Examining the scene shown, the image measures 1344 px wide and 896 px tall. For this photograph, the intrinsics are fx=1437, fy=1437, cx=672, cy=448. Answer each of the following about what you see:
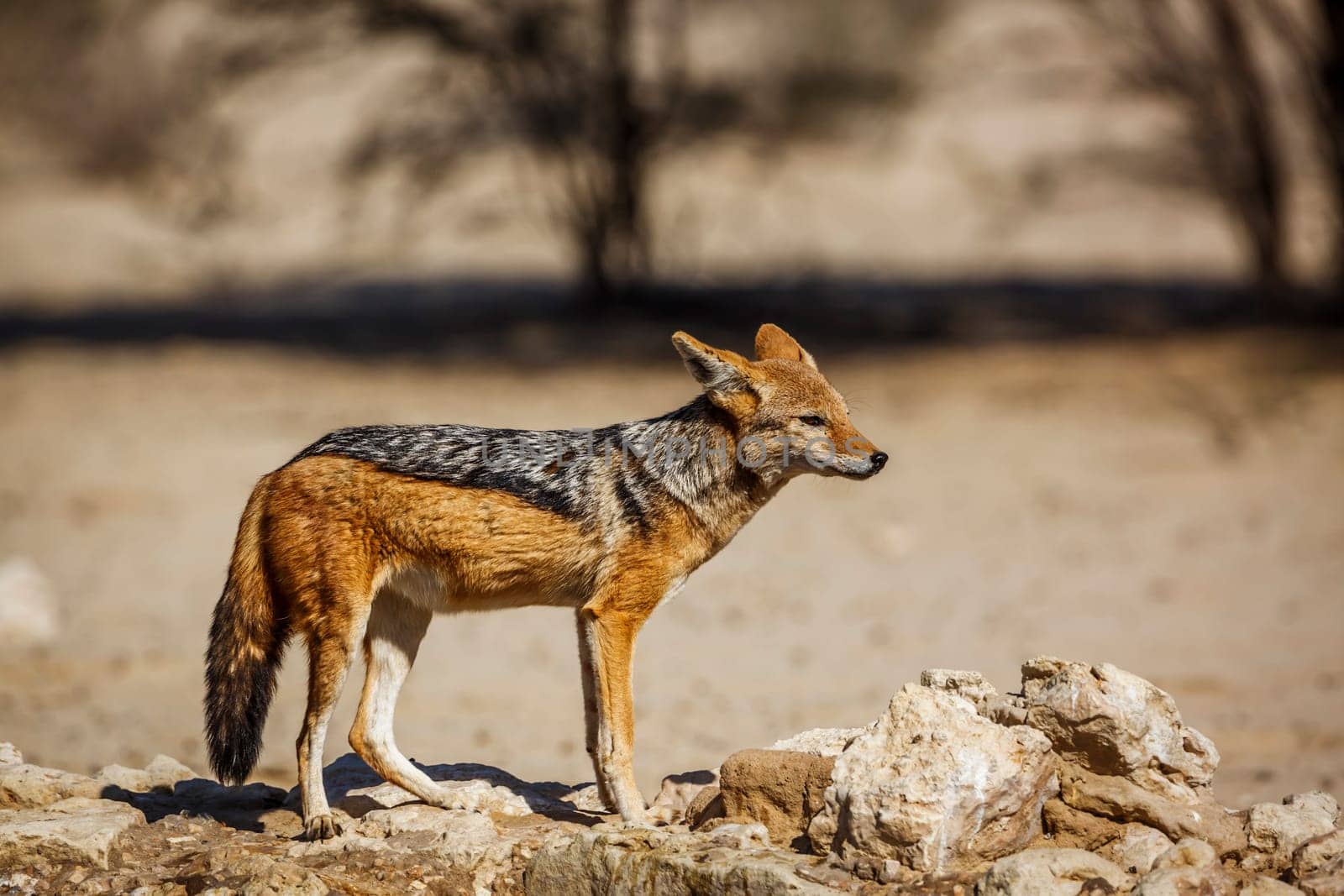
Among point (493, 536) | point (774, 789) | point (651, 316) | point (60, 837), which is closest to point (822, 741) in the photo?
point (774, 789)

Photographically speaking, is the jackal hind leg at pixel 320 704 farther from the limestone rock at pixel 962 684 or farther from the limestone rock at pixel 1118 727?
the limestone rock at pixel 1118 727

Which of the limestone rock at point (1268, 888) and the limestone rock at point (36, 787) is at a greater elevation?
the limestone rock at point (36, 787)

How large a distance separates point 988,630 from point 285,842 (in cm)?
752

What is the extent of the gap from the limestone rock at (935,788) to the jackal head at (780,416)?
1.11 metres

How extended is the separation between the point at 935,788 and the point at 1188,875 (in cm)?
94

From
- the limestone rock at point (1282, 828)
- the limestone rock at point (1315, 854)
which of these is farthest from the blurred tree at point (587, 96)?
A: the limestone rock at point (1315, 854)

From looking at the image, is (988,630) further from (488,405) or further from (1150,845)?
(488,405)

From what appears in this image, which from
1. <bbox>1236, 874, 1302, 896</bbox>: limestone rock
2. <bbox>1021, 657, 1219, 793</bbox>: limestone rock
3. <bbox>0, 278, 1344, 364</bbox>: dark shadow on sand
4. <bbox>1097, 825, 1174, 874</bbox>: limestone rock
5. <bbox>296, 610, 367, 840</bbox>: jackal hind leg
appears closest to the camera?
<bbox>1236, 874, 1302, 896</bbox>: limestone rock

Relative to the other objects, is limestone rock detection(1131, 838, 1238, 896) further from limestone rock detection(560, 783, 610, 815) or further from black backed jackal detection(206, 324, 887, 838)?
limestone rock detection(560, 783, 610, 815)

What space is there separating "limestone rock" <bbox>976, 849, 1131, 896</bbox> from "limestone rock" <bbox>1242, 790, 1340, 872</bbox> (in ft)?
2.46

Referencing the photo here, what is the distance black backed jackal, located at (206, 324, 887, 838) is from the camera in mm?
6234

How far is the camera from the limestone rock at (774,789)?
6.09m

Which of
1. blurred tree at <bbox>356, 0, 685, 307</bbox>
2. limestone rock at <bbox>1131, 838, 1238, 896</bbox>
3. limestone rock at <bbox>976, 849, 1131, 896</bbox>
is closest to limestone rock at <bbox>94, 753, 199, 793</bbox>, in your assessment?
limestone rock at <bbox>976, 849, 1131, 896</bbox>

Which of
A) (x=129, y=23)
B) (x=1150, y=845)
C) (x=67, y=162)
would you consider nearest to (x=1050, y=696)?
(x=1150, y=845)
